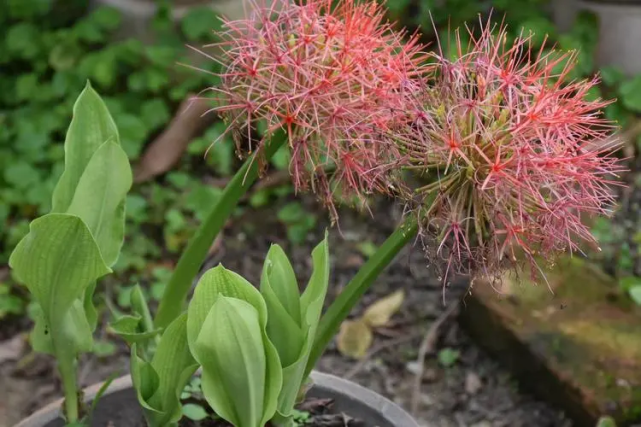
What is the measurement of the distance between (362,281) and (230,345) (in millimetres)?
186

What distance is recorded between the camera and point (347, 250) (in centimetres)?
254

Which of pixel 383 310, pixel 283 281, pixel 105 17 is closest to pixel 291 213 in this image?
pixel 383 310

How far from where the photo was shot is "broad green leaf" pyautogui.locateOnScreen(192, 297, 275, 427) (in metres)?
0.84

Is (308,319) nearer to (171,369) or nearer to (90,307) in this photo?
(171,369)

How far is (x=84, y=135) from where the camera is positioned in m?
1.08

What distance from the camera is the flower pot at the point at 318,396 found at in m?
1.15

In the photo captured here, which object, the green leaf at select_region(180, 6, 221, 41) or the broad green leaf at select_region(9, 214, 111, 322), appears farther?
the green leaf at select_region(180, 6, 221, 41)

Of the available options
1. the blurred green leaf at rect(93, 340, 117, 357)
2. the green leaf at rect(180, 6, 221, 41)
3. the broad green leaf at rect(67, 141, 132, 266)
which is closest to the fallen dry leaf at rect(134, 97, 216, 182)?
the green leaf at rect(180, 6, 221, 41)

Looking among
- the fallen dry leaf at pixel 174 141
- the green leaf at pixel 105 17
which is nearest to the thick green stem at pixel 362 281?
the fallen dry leaf at pixel 174 141

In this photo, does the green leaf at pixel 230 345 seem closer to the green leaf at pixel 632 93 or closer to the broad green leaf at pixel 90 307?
the broad green leaf at pixel 90 307

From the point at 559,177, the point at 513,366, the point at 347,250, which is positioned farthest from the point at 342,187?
the point at 347,250

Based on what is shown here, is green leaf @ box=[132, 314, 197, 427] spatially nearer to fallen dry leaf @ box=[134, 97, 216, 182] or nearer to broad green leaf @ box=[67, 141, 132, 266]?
Answer: broad green leaf @ box=[67, 141, 132, 266]

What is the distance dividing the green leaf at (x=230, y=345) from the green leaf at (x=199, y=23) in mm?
1967

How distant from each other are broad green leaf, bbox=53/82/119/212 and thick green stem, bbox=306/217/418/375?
0.35m
